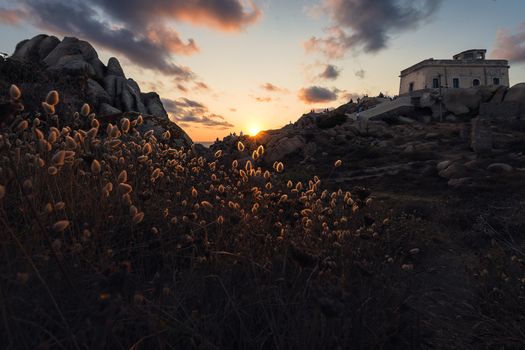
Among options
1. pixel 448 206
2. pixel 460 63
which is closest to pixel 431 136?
pixel 448 206

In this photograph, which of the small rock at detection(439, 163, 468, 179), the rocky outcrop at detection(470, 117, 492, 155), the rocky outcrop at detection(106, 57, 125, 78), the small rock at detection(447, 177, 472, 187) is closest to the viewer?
the small rock at detection(447, 177, 472, 187)

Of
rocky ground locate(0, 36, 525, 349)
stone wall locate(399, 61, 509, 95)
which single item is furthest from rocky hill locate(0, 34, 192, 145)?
stone wall locate(399, 61, 509, 95)

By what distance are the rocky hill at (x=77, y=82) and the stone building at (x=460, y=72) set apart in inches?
1707

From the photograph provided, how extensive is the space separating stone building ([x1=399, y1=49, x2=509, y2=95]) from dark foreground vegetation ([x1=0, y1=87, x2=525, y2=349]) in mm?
58012

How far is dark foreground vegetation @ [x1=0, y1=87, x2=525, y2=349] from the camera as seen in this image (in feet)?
7.80

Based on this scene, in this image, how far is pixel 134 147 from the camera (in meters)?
5.79

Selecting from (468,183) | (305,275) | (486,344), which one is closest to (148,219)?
(305,275)

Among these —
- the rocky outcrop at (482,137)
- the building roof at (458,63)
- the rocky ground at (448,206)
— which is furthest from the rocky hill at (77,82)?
the building roof at (458,63)

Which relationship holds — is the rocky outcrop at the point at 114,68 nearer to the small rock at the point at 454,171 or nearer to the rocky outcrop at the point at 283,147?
the rocky outcrop at the point at 283,147

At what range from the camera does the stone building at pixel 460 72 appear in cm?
5928

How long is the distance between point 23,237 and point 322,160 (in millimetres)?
18686

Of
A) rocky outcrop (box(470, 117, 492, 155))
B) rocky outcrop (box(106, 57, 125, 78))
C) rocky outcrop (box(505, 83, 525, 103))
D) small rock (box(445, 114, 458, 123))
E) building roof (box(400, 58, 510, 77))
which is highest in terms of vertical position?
building roof (box(400, 58, 510, 77))

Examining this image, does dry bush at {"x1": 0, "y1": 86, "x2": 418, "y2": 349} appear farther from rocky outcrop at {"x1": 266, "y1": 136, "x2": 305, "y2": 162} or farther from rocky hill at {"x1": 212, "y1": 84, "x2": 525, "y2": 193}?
rocky outcrop at {"x1": 266, "y1": 136, "x2": 305, "y2": 162}

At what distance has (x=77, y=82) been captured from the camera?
20828 mm
